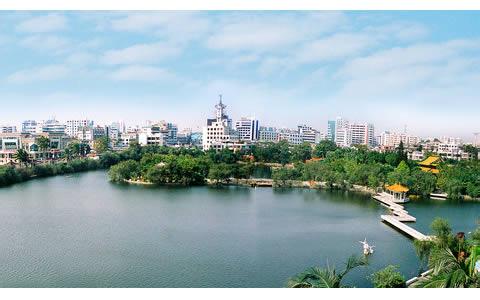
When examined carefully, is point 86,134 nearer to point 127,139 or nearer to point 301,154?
point 127,139

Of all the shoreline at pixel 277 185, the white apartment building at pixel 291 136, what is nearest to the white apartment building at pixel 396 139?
the white apartment building at pixel 291 136

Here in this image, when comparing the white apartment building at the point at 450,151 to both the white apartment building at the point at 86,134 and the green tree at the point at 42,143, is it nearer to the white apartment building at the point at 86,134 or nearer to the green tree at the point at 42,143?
the green tree at the point at 42,143

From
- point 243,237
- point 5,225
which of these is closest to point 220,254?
point 243,237

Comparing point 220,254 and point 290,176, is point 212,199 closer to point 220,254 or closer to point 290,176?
point 290,176

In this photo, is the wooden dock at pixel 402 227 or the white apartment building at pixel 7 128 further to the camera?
the white apartment building at pixel 7 128

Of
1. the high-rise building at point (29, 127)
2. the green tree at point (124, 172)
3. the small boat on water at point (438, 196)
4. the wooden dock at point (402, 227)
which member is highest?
the high-rise building at point (29, 127)

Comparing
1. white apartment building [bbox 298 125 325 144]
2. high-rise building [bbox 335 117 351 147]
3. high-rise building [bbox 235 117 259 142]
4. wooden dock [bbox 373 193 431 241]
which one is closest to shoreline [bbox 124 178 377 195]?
wooden dock [bbox 373 193 431 241]

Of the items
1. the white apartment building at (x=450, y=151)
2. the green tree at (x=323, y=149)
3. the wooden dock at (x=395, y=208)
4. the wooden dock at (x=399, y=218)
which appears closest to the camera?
the wooden dock at (x=399, y=218)

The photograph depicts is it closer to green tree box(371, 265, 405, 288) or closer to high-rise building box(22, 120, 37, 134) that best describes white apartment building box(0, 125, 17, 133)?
high-rise building box(22, 120, 37, 134)

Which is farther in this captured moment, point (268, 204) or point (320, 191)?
point (320, 191)
